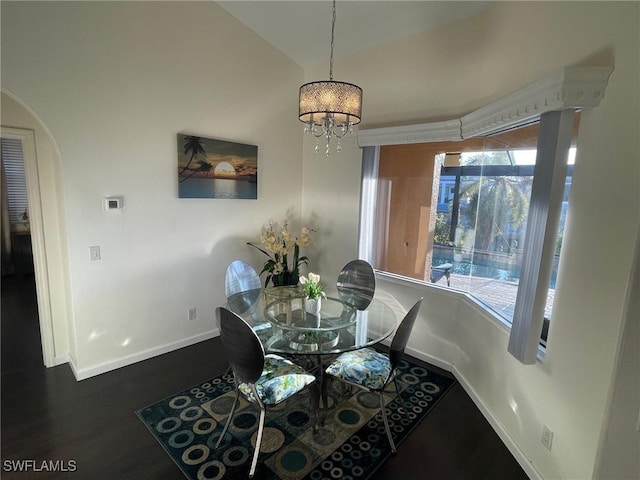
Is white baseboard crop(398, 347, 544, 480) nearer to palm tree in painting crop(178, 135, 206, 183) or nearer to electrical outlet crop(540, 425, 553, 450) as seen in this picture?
electrical outlet crop(540, 425, 553, 450)

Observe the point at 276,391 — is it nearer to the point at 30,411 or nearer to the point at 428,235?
the point at 30,411

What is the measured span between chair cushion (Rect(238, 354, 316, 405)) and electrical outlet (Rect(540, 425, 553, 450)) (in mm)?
1391

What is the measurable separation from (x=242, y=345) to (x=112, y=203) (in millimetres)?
1850

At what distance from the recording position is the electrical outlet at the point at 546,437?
1.88 m

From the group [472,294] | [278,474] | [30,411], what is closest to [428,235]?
[472,294]

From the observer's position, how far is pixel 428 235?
3.39 meters

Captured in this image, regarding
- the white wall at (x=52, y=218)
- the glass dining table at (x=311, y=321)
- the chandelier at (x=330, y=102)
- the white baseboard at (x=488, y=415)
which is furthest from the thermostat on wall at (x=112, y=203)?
the white baseboard at (x=488, y=415)

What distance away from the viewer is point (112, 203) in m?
2.79

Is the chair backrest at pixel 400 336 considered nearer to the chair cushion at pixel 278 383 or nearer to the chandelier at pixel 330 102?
the chair cushion at pixel 278 383

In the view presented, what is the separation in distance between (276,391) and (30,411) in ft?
6.23

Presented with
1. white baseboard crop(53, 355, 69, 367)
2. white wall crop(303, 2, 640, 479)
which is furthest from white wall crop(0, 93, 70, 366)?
white wall crop(303, 2, 640, 479)

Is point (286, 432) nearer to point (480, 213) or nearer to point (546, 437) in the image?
point (546, 437)

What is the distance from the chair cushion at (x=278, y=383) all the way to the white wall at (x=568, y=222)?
140 cm

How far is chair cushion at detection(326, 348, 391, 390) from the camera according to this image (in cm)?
220
